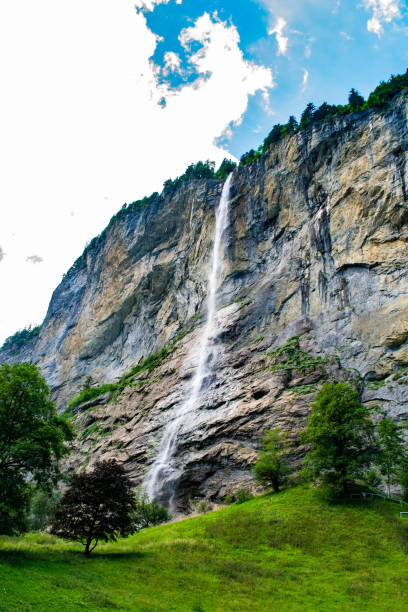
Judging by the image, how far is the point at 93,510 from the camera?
20.7 m

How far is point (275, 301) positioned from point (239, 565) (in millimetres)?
33437

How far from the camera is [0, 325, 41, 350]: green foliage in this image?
13238cm

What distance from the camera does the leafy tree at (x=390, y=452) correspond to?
87.0 feet

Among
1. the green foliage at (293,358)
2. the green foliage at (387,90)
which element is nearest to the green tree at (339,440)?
the green foliage at (293,358)

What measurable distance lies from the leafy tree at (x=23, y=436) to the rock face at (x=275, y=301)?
19.1 m

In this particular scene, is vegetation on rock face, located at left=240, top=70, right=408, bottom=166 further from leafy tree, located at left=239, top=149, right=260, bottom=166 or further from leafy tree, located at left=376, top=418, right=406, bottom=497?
leafy tree, located at left=376, top=418, right=406, bottom=497

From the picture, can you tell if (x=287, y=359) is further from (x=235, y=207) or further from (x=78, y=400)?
(x=78, y=400)

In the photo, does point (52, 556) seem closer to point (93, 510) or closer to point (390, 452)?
point (93, 510)

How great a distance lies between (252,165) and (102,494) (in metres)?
57.0

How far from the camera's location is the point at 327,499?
86.6ft

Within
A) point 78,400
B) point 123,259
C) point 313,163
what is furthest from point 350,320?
point 123,259

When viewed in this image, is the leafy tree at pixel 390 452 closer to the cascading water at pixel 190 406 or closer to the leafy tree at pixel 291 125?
the cascading water at pixel 190 406

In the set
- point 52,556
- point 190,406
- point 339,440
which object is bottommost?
point 52,556

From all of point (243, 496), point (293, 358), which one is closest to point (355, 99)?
point (293, 358)
